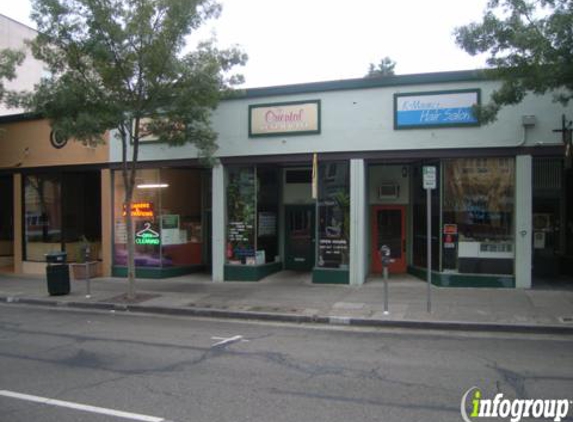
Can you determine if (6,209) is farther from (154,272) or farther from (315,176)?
(315,176)

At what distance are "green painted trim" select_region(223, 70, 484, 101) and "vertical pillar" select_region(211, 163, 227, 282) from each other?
7.42 ft

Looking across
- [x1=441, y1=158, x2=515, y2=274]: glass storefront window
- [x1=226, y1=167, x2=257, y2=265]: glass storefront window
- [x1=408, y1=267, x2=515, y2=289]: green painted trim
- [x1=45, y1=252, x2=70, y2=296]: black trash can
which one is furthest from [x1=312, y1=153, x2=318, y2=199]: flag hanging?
[x1=45, y1=252, x2=70, y2=296]: black trash can

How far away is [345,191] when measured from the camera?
14875 millimetres

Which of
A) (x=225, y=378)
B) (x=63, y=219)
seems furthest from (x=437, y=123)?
(x=63, y=219)

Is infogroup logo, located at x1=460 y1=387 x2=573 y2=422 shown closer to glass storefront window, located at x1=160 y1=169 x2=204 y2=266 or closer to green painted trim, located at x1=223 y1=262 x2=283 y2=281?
green painted trim, located at x1=223 y1=262 x2=283 y2=281

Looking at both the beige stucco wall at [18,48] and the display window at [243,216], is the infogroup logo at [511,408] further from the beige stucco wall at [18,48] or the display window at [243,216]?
the beige stucco wall at [18,48]

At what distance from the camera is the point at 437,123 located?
13.8 metres

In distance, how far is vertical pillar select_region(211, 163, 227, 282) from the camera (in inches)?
627

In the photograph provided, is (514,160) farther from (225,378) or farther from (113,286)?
(113,286)

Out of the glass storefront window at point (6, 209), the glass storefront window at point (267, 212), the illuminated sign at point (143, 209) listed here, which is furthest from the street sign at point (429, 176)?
the glass storefront window at point (6, 209)

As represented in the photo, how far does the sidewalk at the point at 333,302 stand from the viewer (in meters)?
10.1

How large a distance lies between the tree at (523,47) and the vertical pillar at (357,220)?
388 cm

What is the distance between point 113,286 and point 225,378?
32.2 ft

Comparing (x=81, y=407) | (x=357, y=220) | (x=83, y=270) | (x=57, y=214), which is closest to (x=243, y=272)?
(x=357, y=220)
